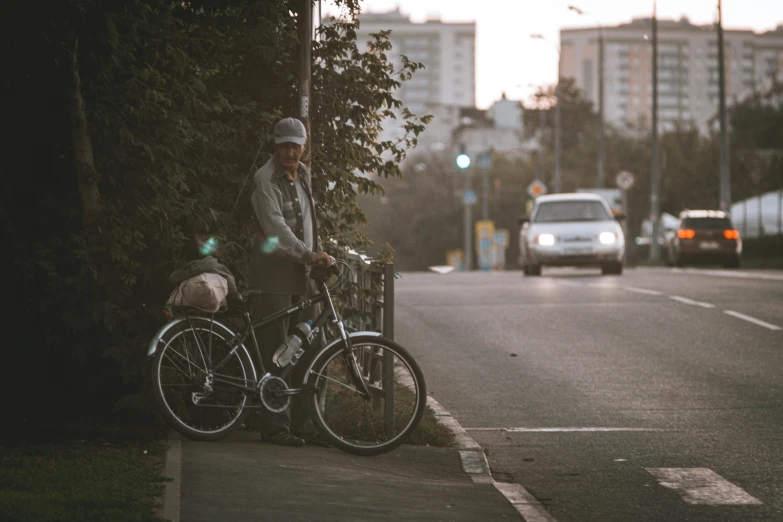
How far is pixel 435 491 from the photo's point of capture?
6906 millimetres

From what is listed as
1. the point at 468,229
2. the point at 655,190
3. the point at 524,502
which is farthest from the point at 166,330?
the point at 468,229

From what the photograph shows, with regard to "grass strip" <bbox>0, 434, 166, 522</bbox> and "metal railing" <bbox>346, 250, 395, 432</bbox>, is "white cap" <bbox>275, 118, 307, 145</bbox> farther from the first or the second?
"grass strip" <bbox>0, 434, 166, 522</bbox>

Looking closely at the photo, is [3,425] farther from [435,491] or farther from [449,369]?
[449,369]

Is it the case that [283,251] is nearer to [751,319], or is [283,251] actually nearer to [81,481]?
[81,481]

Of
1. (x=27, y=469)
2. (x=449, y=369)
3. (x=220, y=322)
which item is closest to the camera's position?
(x=27, y=469)

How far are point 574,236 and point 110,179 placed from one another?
21.4m

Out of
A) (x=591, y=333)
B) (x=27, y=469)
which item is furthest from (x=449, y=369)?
(x=27, y=469)

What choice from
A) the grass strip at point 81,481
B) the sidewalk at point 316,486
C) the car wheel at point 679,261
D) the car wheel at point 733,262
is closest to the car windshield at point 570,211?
the car wheel at point 733,262

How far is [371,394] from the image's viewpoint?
8133 mm

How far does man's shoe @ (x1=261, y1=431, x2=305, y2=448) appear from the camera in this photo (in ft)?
26.1

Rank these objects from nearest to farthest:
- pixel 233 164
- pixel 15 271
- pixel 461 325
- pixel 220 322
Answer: pixel 15 271 → pixel 220 322 → pixel 233 164 → pixel 461 325

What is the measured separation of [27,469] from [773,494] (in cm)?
377

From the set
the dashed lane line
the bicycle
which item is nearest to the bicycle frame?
the bicycle

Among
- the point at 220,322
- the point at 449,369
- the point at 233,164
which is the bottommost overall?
the point at 449,369
